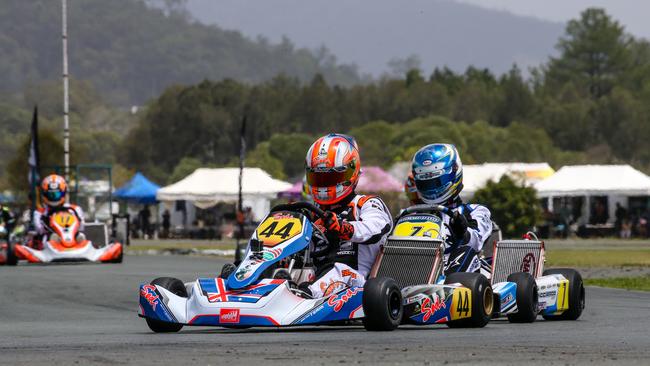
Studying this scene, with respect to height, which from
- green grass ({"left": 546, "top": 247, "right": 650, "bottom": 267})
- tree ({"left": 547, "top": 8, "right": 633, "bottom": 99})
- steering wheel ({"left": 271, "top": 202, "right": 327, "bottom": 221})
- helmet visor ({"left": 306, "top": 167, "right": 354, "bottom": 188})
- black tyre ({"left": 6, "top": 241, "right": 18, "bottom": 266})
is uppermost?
tree ({"left": 547, "top": 8, "right": 633, "bottom": 99})

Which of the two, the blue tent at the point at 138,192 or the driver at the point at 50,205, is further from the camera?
the blue tent at the point at 138,192

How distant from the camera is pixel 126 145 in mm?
136375

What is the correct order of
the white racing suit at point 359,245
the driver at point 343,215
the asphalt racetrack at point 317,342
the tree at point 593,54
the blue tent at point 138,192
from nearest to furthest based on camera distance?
the asphalt racetrack at point 317,342 → the white racing suit at point 359,245 → the driver at point 343,215 → the blue tent at point 138,192 → the tree at point 593,54

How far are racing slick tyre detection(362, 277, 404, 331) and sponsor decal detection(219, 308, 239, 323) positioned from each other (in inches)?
40.2

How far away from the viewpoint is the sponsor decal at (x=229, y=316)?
11.7 m

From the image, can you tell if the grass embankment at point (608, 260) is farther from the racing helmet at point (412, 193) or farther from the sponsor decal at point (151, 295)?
the sponsor decal at point (151, 295)

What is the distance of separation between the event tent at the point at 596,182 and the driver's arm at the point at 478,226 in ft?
135

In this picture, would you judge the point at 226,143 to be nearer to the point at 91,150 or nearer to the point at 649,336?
the point at 91,150

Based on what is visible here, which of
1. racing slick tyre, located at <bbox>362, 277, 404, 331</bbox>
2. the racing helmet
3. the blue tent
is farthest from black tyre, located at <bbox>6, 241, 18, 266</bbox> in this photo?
the blue tent

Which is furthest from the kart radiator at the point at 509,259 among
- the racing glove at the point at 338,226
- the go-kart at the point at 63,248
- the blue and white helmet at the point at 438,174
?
the go-kart at the point at 63,248

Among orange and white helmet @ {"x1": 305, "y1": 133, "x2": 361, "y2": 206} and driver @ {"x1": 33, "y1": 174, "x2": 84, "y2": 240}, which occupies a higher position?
orange and white helmet @ {"x1": 305, "y1": 133, "x2": 361, "y2": 206}

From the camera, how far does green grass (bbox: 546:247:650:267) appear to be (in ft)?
102

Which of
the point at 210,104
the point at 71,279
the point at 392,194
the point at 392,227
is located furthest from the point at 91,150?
the point at 392,227

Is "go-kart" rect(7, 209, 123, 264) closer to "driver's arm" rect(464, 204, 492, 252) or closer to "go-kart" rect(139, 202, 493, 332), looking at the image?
"driver's arm" rect(464, 204, 492, 252)
